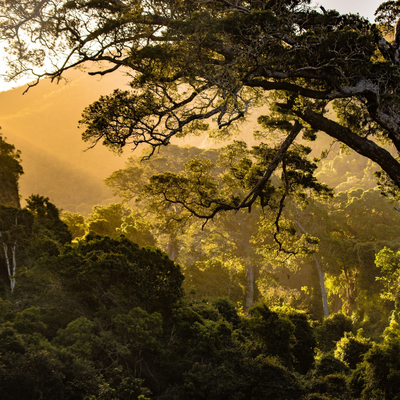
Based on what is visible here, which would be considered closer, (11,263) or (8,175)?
(11,263)

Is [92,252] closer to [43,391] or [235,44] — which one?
[43,391]

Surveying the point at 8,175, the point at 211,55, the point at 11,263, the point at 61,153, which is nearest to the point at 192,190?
the point at 211,55

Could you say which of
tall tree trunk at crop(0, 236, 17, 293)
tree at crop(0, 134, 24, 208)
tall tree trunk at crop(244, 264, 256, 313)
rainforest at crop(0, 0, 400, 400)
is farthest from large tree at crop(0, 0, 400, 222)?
tall tree trunk at crop(244, 264, 256, 313)

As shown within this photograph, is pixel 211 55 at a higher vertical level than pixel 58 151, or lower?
lower

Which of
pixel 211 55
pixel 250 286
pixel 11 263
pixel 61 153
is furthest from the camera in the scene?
→ pixel 61 153

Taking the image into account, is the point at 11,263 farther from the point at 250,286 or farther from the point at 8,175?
the point at 250,286

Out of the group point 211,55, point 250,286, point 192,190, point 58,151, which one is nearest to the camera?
point 211,55

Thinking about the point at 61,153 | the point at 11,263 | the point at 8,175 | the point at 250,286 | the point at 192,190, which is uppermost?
the point at 61,153

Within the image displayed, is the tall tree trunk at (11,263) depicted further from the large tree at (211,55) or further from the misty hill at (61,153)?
the misty hill at (61,153)

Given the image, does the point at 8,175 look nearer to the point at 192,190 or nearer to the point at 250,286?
the point at 192,190

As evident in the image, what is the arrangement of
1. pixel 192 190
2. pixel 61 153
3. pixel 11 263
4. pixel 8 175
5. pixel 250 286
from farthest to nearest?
pixel 61 153
pixel 250 286
pixel 8 175
pixel 11 263
pixel 192 190

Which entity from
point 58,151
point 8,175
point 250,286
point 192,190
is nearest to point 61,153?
point 58,151

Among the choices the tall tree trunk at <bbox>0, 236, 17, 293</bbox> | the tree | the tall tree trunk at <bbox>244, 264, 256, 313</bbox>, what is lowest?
the tall tree trunk at <bbox>0, 236, 17, 293</bbox>

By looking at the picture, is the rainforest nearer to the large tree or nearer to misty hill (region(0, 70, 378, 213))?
the large tree
